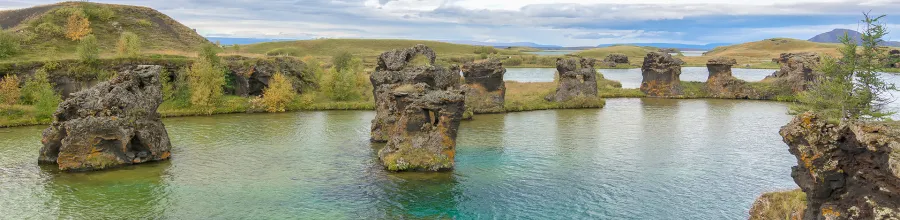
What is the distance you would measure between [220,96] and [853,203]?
6740 centimetres

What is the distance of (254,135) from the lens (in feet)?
173

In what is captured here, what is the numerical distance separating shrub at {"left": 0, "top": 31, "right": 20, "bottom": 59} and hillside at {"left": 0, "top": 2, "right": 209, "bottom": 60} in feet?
4.27

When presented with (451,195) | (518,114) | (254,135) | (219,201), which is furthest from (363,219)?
(518,114)

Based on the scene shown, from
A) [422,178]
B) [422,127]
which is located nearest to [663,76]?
[422,127]

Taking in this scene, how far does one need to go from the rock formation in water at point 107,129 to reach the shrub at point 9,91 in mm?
30028

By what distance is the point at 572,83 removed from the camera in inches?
3152

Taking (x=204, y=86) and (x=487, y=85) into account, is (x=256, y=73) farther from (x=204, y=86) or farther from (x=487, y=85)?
(x=487, y=85)

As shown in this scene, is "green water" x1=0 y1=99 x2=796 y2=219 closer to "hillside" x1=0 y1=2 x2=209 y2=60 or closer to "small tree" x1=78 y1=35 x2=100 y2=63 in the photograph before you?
"small tree" x1=78 y1=35 x2=100 y2=63

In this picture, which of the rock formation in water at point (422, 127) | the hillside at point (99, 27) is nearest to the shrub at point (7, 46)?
the hillside at point (99, 27)

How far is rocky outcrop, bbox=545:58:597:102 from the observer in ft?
261

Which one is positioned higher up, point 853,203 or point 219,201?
point 853,203

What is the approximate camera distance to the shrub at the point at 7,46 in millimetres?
75700

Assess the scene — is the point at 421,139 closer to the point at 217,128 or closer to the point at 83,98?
the point at 83,98

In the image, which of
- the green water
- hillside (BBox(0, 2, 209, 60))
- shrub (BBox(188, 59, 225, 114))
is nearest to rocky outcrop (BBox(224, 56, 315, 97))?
shrub (BBox(188, 59, 225, 114))
